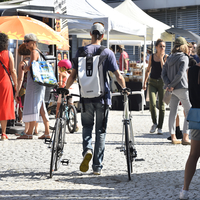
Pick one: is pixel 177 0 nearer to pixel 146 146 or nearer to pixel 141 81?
pixel 141 81

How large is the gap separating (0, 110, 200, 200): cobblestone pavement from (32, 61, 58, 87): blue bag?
1.12m

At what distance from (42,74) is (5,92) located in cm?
95

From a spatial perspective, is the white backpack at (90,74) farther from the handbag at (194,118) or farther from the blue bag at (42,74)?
the blue bag at (42,74)

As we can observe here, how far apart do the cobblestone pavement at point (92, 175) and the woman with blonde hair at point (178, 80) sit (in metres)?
0.39

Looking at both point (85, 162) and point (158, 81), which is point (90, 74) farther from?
point (158, 81)

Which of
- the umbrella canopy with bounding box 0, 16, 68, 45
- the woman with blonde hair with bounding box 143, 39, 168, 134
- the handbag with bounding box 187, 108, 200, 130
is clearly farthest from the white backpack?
the umbrella canopy with bounding box 0, 16, 68, 45

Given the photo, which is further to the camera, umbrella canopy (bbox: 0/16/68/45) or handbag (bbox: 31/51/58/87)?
umbrella canopy (bbox: 0/16/68/45)

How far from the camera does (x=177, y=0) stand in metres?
29.1

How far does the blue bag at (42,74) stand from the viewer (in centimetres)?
772

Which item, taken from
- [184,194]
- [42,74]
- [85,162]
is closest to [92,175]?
[85,162]

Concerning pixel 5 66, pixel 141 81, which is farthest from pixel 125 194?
pixel 141 81

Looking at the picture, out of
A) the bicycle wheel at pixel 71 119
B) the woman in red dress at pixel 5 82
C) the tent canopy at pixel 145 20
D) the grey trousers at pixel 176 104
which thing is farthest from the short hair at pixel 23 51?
the tent canopy at pixel 145 20

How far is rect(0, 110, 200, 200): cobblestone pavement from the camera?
4.64 metres

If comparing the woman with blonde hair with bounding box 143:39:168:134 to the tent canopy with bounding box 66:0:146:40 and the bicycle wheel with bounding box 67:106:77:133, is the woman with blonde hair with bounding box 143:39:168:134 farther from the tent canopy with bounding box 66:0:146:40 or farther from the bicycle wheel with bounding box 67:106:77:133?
the tent canopy with bounding box 66:0:146:40
